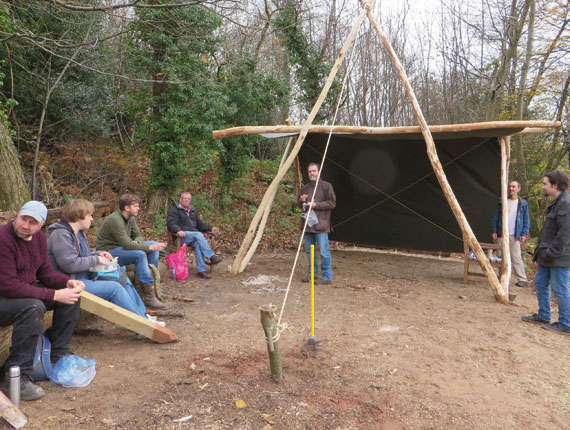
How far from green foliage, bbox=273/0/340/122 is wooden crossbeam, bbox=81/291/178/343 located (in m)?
9.39

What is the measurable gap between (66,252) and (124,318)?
713 mm

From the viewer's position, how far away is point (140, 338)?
372cm

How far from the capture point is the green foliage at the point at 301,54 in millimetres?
11148

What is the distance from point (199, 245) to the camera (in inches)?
247

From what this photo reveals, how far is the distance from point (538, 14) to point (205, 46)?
299 inches

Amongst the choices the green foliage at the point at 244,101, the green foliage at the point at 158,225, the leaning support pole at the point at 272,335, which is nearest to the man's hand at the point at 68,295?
the leaning support pole at the point at 272,335

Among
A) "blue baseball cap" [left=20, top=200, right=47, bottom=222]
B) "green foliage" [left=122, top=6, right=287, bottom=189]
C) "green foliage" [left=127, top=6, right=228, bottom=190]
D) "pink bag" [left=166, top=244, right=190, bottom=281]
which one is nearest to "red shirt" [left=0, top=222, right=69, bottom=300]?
"blue baseball cap" [left=20, top=200, right=47, bottom=222]

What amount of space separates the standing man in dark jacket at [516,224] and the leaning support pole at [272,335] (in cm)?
480

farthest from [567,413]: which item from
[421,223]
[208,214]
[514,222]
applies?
[208,214]

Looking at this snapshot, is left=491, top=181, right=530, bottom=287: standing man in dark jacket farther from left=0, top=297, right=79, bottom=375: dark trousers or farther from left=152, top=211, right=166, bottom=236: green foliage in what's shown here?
left=152, top=211, right=166, bottom=236: green foliage

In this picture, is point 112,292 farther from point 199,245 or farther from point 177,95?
→ point 177,95

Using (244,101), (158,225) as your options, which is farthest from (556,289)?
(244,101)

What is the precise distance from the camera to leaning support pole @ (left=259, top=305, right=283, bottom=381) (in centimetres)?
278

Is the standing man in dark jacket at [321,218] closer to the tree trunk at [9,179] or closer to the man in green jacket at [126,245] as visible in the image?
the man in green jacket at [126,245]
